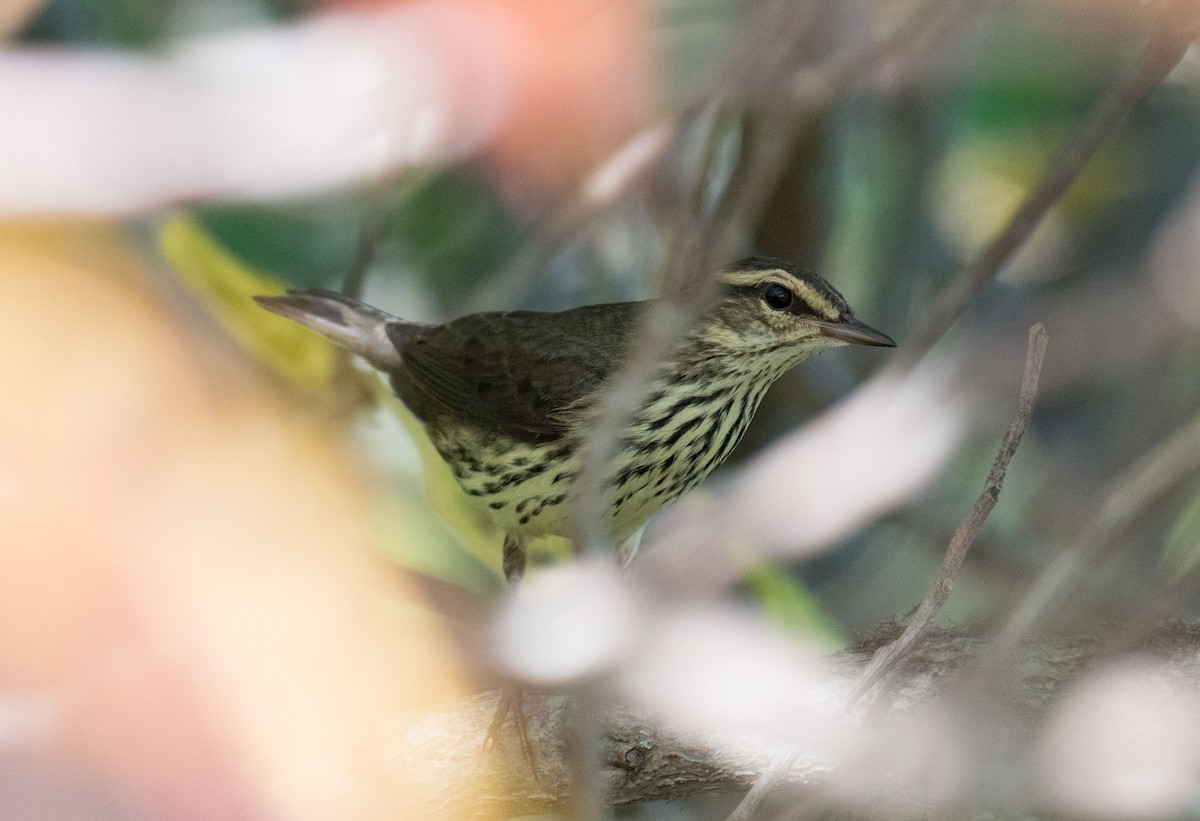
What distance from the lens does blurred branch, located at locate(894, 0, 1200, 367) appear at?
2096mm

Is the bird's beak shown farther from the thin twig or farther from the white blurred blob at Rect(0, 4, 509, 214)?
the white blurred blob at Rect(0, 4, 509, 214)

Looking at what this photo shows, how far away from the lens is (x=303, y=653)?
105 inches

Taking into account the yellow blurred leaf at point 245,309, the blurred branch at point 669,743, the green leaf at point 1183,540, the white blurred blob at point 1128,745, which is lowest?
the white blurred blob at point 1128,745

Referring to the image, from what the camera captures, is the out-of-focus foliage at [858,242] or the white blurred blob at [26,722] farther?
the out-of-focus foliage at [858,242]

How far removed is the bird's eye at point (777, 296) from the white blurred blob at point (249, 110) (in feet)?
2.95

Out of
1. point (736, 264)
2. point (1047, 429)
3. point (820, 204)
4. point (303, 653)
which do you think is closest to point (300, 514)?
point (303, 653)

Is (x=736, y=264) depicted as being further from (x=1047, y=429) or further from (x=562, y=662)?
(x=1047, y=429)

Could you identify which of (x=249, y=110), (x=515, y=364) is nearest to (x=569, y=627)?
(x=515, y=364)

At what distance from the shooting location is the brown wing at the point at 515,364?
2475mm

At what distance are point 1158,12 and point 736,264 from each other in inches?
33.8

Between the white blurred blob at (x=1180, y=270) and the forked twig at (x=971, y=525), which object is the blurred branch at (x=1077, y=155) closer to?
the white blurred blob at (x=1180, y=270)

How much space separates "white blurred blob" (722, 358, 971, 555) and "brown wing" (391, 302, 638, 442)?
0.42 m

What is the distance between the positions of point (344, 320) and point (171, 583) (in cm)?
69

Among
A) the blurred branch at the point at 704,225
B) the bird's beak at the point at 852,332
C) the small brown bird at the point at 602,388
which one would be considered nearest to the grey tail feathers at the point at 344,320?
the small brown bird at the point at 602,388
